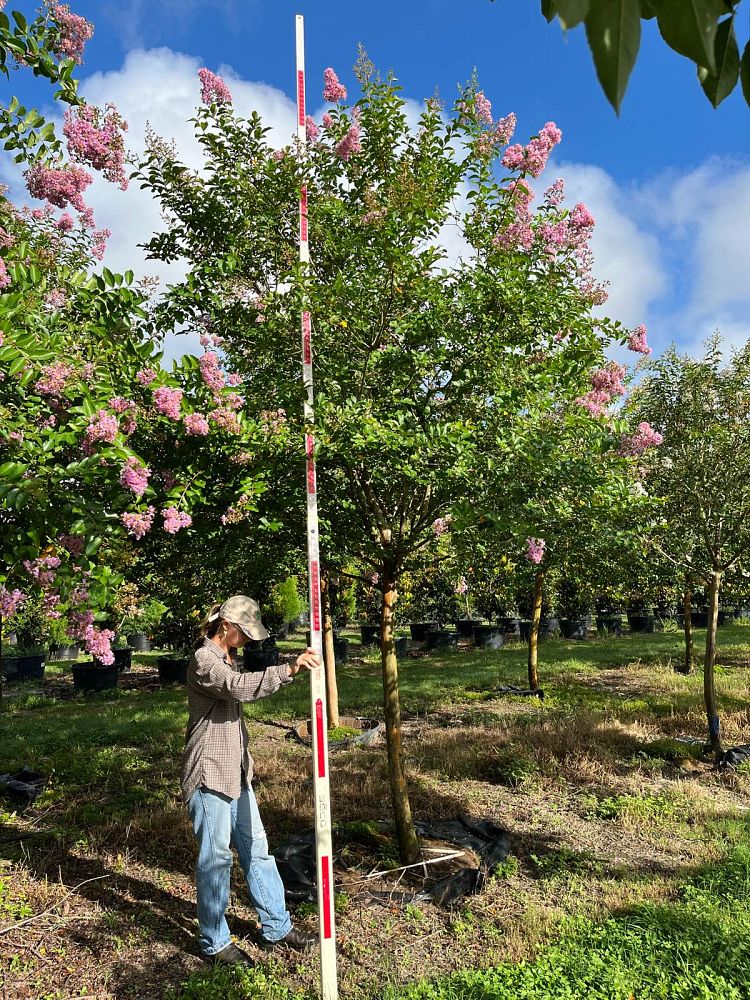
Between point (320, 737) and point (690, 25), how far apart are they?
2.62 meters

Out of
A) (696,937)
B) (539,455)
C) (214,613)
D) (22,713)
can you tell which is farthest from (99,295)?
(22,713)

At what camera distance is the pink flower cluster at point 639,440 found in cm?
595

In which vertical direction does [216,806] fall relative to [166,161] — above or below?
below

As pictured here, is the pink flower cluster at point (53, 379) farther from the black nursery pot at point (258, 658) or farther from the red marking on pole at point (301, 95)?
the black nursery pot at point (258, 658)

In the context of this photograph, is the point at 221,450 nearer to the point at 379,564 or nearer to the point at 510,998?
the point at 379,564

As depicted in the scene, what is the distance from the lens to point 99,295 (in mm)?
3209

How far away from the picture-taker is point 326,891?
8.87ft

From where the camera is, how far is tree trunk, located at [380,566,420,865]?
418 centimetres

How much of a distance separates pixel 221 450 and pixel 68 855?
2993 mm

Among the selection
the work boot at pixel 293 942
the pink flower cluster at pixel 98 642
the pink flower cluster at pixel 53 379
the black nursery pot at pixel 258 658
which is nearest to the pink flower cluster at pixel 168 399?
the pink flower cluster at pixel 53 379

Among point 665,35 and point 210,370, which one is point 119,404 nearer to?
point 210,370

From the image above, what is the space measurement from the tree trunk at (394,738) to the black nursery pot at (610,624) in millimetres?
14240

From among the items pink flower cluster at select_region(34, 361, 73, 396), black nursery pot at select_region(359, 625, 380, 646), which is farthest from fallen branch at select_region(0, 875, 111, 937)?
black nursery pot at select_region(359, 625, 380, 646)

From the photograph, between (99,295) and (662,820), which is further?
(662,820)
